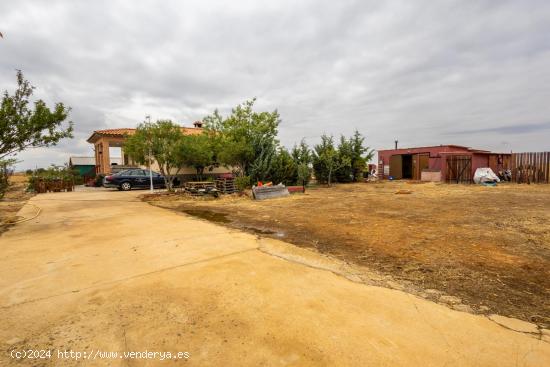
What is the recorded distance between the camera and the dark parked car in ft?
54.1

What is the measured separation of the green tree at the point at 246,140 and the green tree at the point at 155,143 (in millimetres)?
2655

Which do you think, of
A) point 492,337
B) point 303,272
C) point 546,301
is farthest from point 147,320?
point 546,301

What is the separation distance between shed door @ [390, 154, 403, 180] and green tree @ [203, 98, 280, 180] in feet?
44.1

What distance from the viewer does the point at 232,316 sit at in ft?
7.94

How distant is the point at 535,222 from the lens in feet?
20.5

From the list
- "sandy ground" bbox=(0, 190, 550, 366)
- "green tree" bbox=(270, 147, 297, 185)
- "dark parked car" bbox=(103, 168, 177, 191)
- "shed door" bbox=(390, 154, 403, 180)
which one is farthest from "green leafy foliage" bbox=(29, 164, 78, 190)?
"shed door" bbox=(390, 154, 403, 180)

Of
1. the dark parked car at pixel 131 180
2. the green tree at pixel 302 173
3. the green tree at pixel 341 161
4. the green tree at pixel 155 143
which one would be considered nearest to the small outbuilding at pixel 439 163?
the green tree at pixel 341 161

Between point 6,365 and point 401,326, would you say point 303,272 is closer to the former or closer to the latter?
point 401,326

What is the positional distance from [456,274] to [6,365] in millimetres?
4409

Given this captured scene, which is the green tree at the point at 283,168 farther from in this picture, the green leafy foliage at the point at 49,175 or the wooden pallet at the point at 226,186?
→ the green leafy foliage at the point at 49,175

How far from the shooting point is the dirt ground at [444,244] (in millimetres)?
2896

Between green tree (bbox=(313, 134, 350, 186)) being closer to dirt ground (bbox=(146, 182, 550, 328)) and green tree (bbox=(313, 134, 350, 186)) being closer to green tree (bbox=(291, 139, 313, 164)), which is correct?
green tree (bbox=(291, 139, 313, 164))

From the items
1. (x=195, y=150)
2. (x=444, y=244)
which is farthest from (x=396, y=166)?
(x=444, y=244)

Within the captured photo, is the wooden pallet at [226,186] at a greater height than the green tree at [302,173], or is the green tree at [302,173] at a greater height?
the green tree at [302,173]
